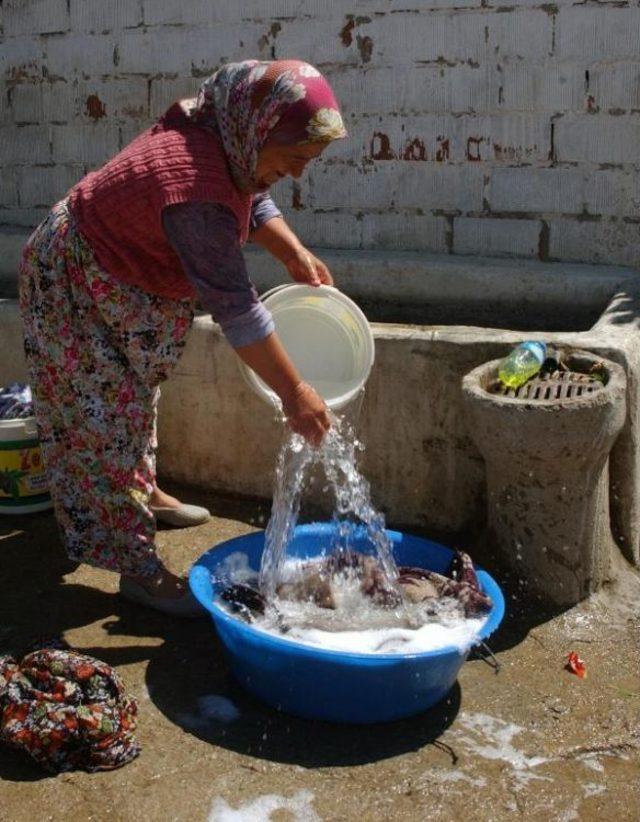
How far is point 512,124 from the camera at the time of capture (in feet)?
14.9

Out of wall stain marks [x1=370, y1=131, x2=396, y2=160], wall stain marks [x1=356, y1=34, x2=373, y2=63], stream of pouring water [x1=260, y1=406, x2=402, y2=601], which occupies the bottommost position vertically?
stream of pouring water [x1=260, y1=406, x2=402, y2=601]

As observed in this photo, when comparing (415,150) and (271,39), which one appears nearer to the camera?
(415,150)

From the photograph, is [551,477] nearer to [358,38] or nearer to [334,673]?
[334,673]

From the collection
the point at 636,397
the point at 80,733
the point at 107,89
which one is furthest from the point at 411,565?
the point at 107,89

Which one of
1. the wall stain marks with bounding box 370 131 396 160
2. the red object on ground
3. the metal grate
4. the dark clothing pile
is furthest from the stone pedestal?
the wall stain marks with bounding box 370 131 396 160

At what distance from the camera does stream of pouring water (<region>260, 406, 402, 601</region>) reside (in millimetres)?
3248

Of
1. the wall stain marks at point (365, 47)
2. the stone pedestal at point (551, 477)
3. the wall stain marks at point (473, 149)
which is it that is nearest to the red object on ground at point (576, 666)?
the stone pedestal at point (551, 477)

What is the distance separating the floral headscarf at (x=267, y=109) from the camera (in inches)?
104

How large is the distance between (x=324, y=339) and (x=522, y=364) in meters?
0.65

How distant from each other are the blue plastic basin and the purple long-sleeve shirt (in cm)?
76

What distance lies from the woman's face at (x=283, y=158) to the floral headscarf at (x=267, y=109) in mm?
15

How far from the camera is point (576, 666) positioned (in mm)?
3170

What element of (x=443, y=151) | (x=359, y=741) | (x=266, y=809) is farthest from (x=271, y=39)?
(x=266, y=809)

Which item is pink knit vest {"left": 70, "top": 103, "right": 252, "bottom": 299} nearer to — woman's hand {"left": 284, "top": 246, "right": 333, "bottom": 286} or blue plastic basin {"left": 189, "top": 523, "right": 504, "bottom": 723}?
woman's hand {"left": 284, "top": 246, "right": 333, "bottom": 286}
